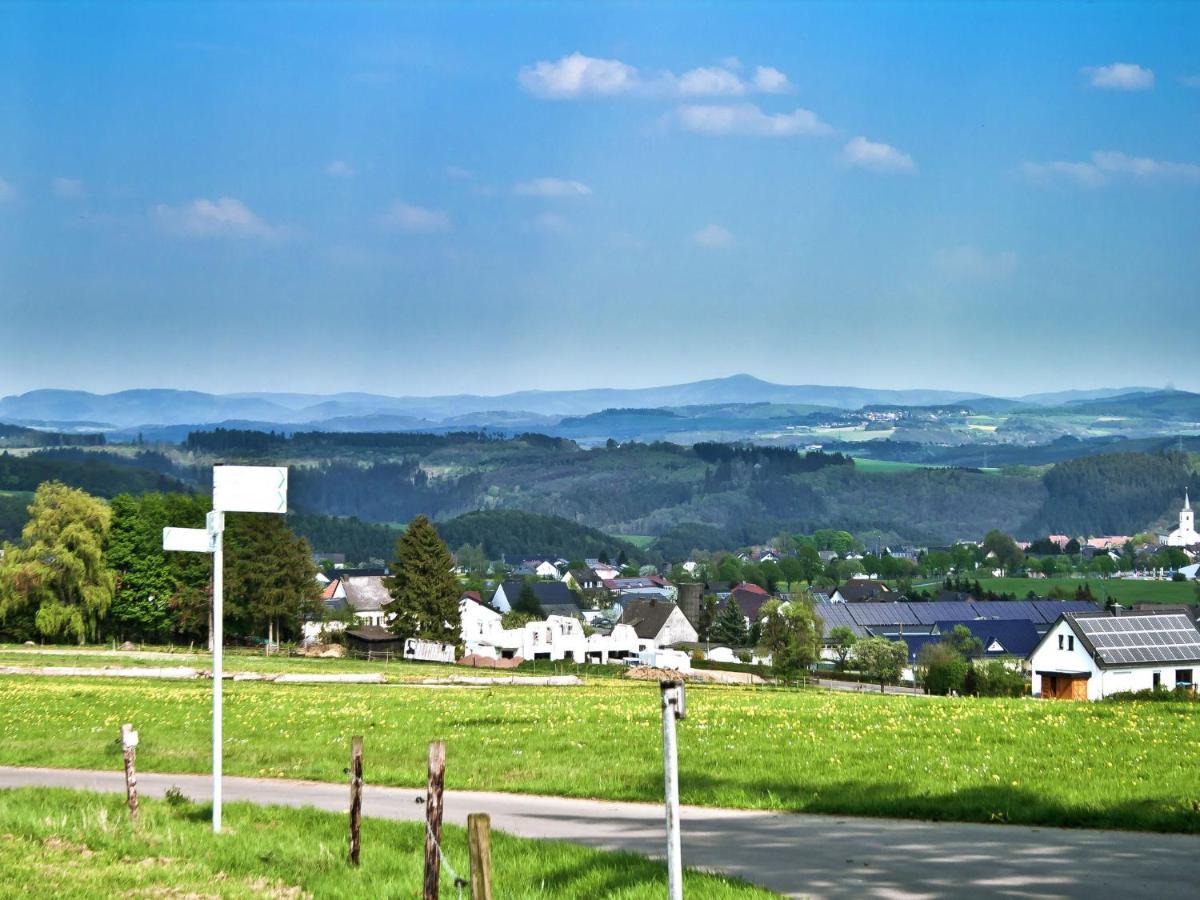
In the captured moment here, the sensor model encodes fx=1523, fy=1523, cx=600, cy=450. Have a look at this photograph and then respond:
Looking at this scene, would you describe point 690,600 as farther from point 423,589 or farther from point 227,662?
point 227,662

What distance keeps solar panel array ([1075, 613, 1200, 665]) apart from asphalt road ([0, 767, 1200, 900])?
141ft

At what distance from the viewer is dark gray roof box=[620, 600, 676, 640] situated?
147 m

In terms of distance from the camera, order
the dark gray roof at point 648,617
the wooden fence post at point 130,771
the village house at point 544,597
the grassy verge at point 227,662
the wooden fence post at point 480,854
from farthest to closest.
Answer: the village house at point 544,597 < the dark gray roof at point 648,617 < the grassy verge at point 227,662 < the wooden fence post at point 130,771 < the wooden fence post at point 480,854

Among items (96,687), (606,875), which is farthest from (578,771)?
(96,687)

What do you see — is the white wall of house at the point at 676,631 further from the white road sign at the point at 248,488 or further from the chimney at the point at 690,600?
the white road sign at the point at 248,488

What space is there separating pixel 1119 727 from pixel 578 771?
9088 millimetres

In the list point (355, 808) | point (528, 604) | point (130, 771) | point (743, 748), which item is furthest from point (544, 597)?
point (355, 808)

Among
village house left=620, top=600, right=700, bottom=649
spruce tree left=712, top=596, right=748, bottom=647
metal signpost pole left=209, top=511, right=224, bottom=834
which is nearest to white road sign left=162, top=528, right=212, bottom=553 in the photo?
metal signpost pole left=209, top=511, right=224, bottom=834

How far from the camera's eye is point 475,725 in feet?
100

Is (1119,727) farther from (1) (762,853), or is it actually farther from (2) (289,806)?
(2) (289,806)

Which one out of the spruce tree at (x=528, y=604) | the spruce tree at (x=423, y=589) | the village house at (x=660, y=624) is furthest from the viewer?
the spruce tree at (x=528, y=604)

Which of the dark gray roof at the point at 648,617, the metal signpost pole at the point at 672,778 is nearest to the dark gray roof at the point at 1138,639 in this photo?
the metal signpost pole at the point at 672,778

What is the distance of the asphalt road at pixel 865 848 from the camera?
14.5 m

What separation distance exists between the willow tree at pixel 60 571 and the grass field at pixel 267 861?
64982mm
